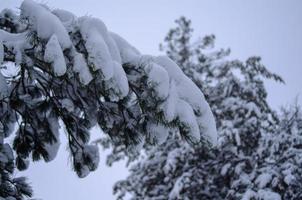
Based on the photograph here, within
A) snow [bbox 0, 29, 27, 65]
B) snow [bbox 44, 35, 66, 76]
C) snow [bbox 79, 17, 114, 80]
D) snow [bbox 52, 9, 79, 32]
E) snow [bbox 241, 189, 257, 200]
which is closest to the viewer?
snow [bbox 44, 35, 66, 76]

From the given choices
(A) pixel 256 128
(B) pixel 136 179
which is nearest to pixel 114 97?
(A) pixel 256 128

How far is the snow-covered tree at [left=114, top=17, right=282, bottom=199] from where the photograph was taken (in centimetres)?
877

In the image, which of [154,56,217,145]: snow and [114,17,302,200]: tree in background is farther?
[114,17,302,200]: tree in background

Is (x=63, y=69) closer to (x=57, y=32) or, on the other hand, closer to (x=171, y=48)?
(x=57, y=32)

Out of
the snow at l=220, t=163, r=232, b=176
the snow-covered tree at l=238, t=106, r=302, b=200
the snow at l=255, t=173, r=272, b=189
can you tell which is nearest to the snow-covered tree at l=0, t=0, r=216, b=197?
the snow-covered tree at l=238, t=106, r=302, b=200

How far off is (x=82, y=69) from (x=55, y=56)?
0.74ft

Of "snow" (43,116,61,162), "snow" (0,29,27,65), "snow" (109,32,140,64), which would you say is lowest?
"snow" (43,116,61,162)

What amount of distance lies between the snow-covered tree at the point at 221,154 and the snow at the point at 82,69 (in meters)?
5.92

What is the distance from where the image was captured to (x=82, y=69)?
2.70 m

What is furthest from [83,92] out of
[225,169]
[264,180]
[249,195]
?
[225,169]

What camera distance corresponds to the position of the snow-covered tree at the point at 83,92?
9.02 ft

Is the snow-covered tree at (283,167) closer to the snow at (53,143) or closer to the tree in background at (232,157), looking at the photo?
the tree in background at (232,157)

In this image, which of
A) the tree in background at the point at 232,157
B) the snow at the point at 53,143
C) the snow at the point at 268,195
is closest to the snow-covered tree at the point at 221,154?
the tree in background at the point at 232,157

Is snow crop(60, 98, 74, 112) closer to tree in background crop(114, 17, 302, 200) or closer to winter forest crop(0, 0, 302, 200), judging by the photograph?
winter forest crop(0, 0, 302, 200)
